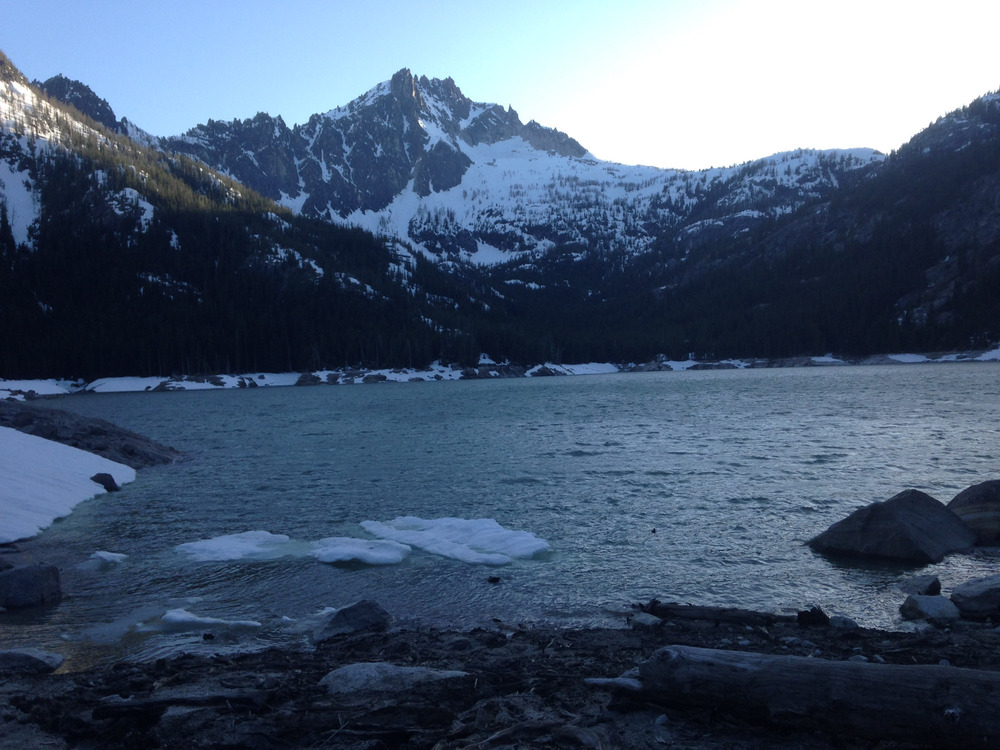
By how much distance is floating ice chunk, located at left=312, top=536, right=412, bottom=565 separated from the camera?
16.0 metres

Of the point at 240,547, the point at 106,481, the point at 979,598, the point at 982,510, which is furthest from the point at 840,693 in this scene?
the point at 106,481

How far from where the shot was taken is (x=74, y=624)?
38.8ft

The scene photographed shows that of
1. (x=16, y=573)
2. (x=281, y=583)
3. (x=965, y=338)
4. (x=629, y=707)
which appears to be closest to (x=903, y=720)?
(x=629, y=707)

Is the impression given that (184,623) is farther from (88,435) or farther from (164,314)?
(164,314)

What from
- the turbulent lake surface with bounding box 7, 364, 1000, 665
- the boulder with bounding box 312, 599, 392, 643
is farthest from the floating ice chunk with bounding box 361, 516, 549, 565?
the boulder with bounding box 312, 599, 392, 643

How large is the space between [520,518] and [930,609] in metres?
11.5

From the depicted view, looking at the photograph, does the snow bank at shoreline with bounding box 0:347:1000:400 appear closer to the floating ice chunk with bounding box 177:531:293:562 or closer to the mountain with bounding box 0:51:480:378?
the mountain with bounding box 0:51:480:378

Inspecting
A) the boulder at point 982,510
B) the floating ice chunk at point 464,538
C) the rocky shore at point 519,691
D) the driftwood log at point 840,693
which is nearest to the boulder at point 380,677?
the rocky shore at point 519,691

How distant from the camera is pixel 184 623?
11.8 meters

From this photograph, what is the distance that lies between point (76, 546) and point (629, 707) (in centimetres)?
1693

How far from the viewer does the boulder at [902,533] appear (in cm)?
1509

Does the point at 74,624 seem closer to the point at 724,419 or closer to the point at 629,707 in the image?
the point at 629,707

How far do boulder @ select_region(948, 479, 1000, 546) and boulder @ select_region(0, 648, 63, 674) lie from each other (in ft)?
67.4

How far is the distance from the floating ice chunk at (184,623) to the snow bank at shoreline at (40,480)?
9194 millimetres
